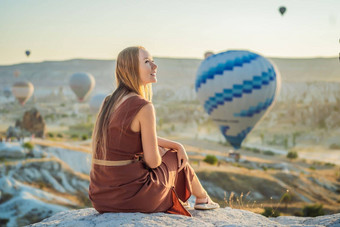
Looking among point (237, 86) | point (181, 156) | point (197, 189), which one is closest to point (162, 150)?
point (181, 156)

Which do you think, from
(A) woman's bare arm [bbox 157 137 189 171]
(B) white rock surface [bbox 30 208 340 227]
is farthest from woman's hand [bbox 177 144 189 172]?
(B) white rock surface [bbox 30 208 340 227]

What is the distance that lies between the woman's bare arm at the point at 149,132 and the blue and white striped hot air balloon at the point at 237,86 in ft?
59.1

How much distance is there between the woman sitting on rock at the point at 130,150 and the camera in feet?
11.2

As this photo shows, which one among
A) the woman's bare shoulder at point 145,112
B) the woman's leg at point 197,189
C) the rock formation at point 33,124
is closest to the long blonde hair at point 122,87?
the woman's bare shoulder at point 145,112

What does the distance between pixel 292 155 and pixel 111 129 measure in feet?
113

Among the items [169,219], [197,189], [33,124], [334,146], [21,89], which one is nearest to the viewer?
[169,219]

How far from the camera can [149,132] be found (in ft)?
11.1

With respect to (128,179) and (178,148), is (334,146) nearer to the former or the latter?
(178,148)

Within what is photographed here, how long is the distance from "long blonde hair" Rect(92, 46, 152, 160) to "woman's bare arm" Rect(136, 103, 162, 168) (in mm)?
260

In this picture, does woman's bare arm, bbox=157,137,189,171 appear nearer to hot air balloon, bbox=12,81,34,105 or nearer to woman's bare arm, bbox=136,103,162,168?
woman's bare arm, bbox=136,103,162,168

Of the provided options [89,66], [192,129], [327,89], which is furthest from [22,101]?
[89,66]

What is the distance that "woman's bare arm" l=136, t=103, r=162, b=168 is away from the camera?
337 centimetres

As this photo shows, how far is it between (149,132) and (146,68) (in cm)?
58

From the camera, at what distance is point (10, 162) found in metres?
19.9
